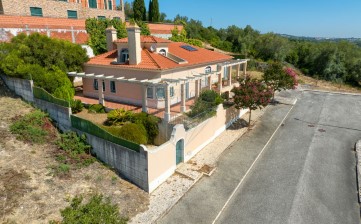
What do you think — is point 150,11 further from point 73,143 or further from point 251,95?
point 73,143

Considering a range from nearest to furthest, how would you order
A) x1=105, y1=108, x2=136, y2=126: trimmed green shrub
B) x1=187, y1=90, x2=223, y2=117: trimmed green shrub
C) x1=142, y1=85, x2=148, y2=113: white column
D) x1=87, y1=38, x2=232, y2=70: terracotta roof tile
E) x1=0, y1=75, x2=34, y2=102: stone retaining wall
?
x1=105, y1=108, x2=136, y2=126: trimmed green shrub
x1=187, y1=90, x2=223, y2=117: trimmed green shrub
x1=142, y1=85, x2=148, y2=113: white column
x1=0, y1=75, x2=34, y2=102: stone retaining wall
x1=87, y1=38, x2=232, y2=70: terracotta roof tile

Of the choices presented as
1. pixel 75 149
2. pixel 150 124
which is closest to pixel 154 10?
pixel 150 124

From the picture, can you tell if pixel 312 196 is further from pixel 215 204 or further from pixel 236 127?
pixel 236 127

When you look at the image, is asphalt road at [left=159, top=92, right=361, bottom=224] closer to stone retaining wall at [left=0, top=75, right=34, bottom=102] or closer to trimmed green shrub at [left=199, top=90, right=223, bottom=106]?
trimmed green shrub at [left=199, top=90, right=223, bottom=106]

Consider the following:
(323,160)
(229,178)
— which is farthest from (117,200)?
(323,160)

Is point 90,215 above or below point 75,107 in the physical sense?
below

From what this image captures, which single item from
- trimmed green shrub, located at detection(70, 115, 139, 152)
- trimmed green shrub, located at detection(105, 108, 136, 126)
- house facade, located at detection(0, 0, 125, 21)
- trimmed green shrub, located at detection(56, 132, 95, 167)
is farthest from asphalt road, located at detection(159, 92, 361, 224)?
house facade, located at detection(0, 0, 125, 21)

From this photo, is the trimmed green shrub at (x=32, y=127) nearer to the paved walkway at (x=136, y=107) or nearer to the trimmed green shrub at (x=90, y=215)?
the paved walkway at (x=136, y=107)
